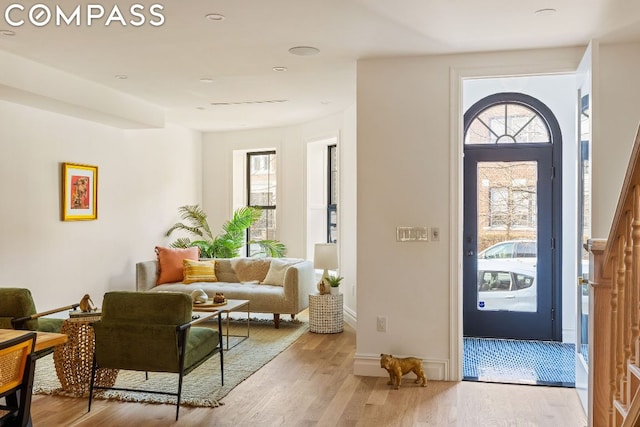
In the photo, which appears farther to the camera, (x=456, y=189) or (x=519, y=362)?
(x=519, y=362)

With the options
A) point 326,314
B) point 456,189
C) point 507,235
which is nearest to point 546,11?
point 456,189

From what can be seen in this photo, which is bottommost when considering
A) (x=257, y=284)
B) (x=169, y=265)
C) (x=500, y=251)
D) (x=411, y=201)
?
(x=257, y=284)

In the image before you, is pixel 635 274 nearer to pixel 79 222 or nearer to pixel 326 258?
pixel 326 258

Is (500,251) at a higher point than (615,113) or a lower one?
lower

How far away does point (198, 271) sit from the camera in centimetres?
711

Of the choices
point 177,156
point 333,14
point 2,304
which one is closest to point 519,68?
point 333,14

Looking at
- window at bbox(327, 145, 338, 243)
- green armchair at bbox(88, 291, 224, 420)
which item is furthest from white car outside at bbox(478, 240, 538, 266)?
green armchair at bbox(88, 291, 224, 420)

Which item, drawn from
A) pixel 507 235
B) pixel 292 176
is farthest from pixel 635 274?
pixel 292 176

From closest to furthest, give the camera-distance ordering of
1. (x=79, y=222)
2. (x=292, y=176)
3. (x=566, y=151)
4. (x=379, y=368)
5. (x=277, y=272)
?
(x=379, y=368) < (x=566, y=151) < (x=79, y=222) < (x=277, y=272) < (x=292, y=176)

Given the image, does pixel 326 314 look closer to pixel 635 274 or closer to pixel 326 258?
pixel 326 258

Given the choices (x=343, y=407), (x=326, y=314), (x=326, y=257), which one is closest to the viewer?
(x=343, y=407)

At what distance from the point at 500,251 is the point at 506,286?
358 mm

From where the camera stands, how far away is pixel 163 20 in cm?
370

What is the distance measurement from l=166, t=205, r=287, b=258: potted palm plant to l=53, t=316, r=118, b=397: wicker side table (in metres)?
3.65
